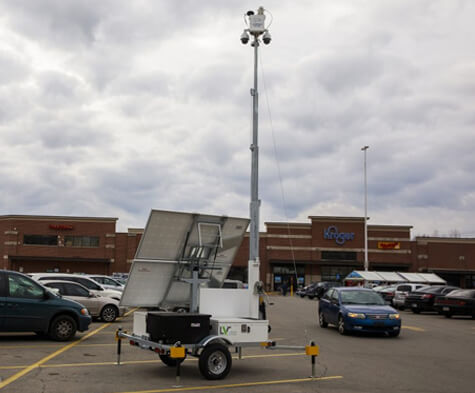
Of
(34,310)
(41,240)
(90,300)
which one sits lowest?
(90,300)

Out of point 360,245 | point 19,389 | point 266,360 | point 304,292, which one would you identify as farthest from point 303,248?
point 19,389

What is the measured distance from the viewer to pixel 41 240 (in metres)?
63.7

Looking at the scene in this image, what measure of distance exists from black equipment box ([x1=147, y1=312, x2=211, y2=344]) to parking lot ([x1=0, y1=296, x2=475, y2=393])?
0.68 m

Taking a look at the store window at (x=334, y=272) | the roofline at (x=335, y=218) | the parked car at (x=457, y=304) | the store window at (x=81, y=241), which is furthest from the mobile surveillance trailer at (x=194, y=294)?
the store window at (x=81, y=241)

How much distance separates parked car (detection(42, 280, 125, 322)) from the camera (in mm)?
18953

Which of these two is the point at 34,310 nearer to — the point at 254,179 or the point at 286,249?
the point at 254,179

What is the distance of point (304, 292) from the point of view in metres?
51.1

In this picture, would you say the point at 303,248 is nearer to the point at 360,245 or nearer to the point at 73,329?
the point at 360,245

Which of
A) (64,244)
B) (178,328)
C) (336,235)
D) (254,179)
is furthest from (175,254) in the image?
(64,244)

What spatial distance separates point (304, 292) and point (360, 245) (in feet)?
51.9

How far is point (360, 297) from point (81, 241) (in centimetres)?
Answer: 5075

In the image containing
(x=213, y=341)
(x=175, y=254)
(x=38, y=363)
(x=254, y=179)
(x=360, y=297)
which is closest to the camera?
(x=213, y=341)

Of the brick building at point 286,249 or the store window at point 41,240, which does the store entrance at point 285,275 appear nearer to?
the brick building at point 286,249

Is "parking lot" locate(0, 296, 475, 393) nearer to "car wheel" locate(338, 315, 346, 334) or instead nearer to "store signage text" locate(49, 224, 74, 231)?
"car wheel" locate(338, 315, 346, 334)
